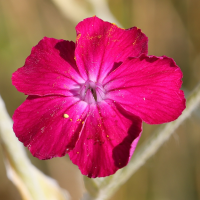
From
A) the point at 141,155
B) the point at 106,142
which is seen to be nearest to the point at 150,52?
the point at 141,155

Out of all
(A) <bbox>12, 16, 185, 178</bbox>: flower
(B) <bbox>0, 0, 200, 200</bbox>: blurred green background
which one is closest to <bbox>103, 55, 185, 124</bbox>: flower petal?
(A) <bbox>12, 16, 185, 178</bbox>: flower

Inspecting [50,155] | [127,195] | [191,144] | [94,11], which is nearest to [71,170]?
[127,195]

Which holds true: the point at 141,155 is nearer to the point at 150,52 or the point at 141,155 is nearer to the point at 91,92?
the point at 91,92

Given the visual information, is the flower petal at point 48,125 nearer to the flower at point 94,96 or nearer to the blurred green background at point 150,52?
the flower at point 94,96

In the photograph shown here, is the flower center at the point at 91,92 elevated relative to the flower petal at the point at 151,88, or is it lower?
elevated

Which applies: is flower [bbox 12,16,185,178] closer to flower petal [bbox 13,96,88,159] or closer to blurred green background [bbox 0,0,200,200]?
flower petal [bbox 13,96,88,159]

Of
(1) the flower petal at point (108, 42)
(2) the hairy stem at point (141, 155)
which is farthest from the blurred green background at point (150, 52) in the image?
(1) the flower petal at point (108, 42)
